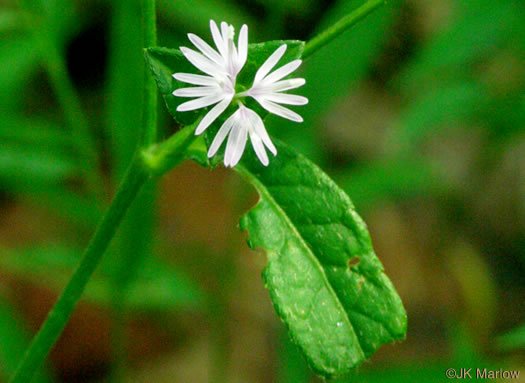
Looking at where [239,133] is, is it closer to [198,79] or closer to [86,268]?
[198,79]

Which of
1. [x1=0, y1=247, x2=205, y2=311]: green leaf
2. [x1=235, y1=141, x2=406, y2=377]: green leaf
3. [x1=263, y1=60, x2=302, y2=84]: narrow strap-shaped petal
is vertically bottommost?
[x1=235, y1=141, x2=406, y2=377]: green leaf

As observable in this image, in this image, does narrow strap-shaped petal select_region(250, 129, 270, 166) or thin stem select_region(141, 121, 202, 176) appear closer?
narrow strap-shaped petal select_region(250, 129, 270, 166)

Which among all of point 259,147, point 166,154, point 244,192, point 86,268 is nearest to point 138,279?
point 244,192

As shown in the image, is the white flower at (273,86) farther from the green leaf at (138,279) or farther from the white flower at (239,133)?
the green leaf at (138,279)

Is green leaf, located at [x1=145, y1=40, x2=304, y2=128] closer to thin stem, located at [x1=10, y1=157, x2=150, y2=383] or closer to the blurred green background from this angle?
thin stem, located at [x1=10, y1=157, x2=150, y2=383]

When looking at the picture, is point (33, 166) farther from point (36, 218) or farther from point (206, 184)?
point (206, 184)

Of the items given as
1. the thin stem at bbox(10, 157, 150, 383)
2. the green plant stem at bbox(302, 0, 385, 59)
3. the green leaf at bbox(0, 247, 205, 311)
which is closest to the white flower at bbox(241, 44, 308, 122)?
the green plant stem at bbox(302, 0, 385, 59)

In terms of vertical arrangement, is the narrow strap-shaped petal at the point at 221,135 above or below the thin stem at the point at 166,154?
below

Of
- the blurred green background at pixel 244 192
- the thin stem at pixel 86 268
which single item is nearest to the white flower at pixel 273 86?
the thin stem at pixel 86 268
